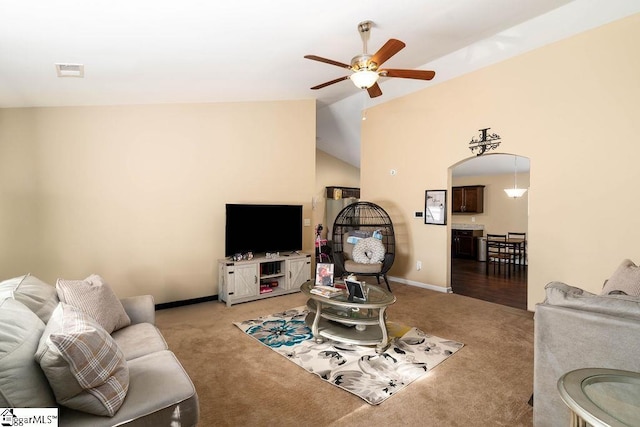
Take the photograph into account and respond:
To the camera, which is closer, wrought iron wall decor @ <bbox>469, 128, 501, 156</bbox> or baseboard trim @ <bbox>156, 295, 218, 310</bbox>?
baseboard trim @ <bbox>156, 295, 218, 310</bbox>

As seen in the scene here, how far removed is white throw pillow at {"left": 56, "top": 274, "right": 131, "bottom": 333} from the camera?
79.6 inches

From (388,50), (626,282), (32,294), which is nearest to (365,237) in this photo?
(388,50)

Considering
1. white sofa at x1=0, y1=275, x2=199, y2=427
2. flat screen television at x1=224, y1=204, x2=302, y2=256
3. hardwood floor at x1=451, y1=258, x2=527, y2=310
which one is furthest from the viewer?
hardwood floor at x1=451, y1=258, x2=527, y2=310

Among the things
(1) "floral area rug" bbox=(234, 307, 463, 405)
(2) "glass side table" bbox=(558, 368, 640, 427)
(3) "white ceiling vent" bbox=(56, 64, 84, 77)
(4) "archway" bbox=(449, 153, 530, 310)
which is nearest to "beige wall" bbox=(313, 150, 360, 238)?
(4) "archway" bbox=(449, 153, 530, 310)

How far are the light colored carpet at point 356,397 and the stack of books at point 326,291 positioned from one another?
2.19ft

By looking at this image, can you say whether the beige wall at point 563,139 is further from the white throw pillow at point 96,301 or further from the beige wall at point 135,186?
the white throw pillow at point 96,301

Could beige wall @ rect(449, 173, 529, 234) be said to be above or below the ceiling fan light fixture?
below

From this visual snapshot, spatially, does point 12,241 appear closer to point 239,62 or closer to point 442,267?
point 239,62

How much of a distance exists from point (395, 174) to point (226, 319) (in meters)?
3.64

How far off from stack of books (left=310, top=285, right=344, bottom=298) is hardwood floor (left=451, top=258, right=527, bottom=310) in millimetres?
2645

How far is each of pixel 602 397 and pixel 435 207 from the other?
3946 mm

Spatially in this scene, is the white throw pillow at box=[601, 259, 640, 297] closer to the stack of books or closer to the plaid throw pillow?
the stack of books

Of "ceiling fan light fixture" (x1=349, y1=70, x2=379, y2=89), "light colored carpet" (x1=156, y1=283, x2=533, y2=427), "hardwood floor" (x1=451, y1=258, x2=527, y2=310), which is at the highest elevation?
"ceiling fan light fixture" (x1=349, y1=70, x2=379, y2=89)

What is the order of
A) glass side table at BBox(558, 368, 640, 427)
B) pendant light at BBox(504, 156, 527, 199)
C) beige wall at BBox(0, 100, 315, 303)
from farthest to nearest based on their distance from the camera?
pendant light at BBox(504, 156, 527, 199), beige wall at BBox(0, 100, 315, 303), glass side table at BBox(558, 368, 640, 427)
